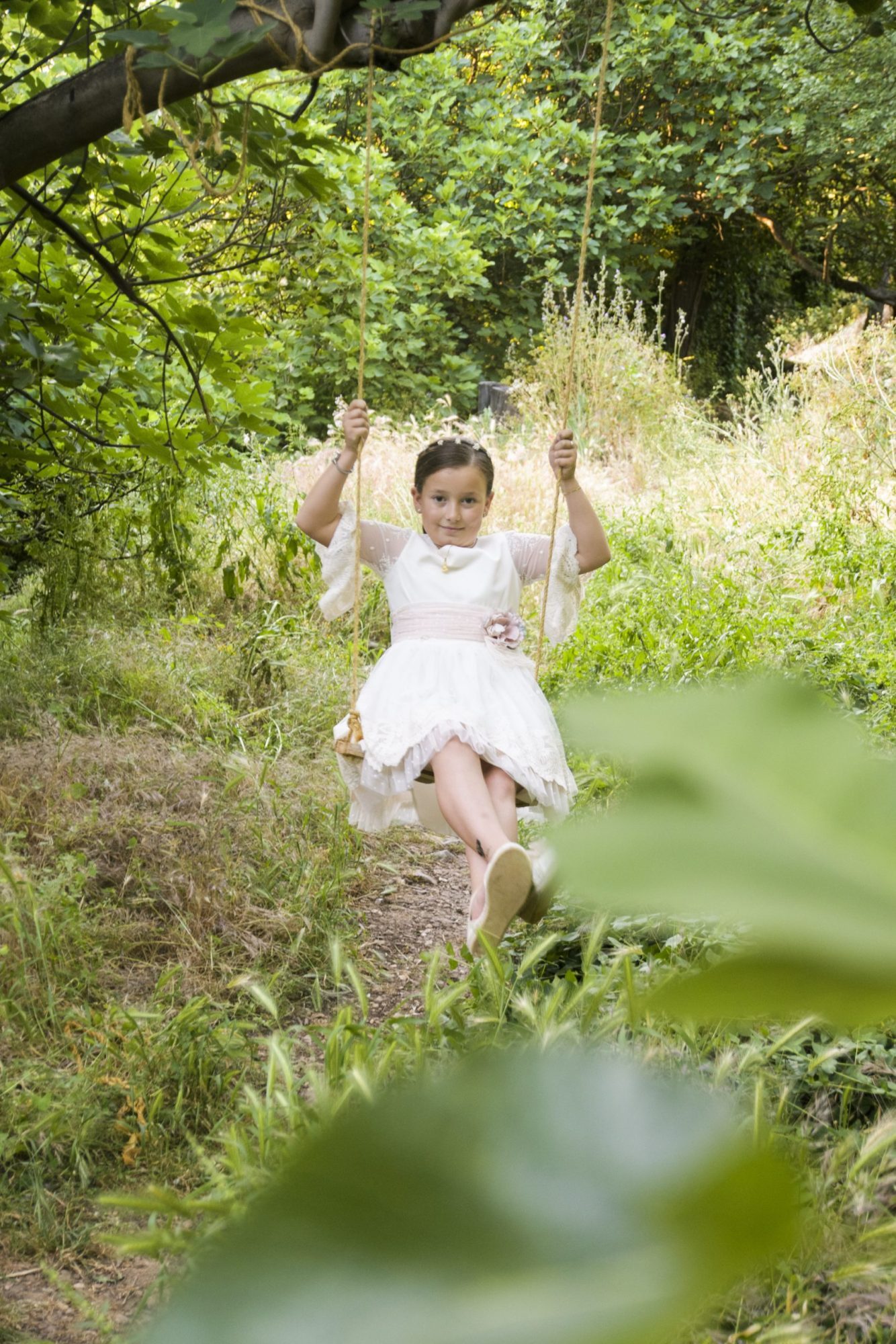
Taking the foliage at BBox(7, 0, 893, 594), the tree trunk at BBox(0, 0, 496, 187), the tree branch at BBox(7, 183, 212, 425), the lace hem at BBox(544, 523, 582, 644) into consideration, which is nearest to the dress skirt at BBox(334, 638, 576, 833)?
the lace hem at BBox(544, 523, 582, 644)

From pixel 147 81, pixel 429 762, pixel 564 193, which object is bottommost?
pixel 429 762

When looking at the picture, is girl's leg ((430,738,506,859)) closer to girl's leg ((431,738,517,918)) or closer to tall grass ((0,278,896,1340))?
girl's leg ((431,738,517,918))

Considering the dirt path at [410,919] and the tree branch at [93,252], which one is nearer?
the tree branch at [93,252]

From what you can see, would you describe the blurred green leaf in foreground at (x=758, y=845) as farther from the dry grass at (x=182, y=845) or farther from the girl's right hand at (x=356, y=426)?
the girl's right hand at (x=356, y=426)

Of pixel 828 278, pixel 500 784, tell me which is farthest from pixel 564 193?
pixel 500 784

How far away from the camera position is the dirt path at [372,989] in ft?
5.04

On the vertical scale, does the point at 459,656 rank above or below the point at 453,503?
below

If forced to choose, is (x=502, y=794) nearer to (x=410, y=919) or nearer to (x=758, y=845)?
(x=410, y=919)

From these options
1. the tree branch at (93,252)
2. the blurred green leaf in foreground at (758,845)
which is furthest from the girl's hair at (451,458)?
the blurred green leaf in foreground at (758,845)

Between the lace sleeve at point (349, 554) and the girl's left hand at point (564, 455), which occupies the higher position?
the girl's left hand at point (564, 455)

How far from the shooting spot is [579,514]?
111 inches

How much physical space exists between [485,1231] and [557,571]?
114 inches

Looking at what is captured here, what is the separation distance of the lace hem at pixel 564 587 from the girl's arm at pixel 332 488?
0.56m

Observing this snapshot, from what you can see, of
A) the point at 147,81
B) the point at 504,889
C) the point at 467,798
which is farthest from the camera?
the point at 467,798
